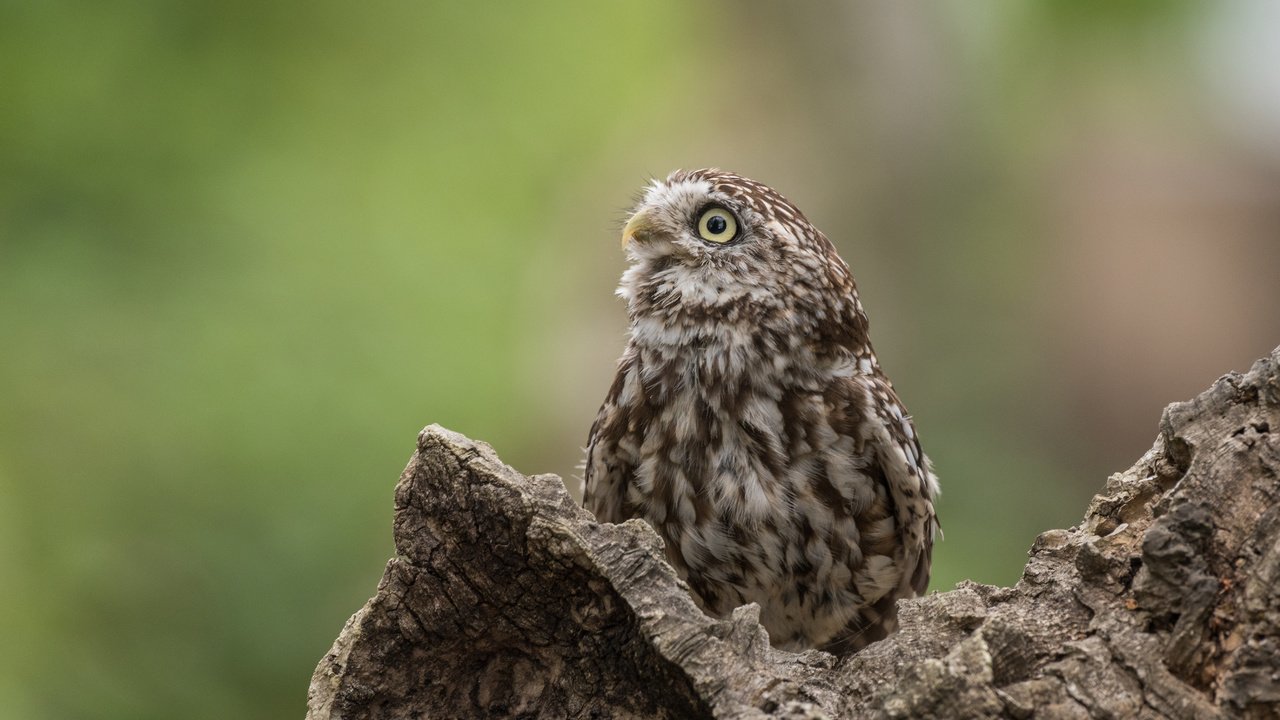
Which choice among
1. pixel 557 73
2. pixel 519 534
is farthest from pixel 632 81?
pixel 519 534

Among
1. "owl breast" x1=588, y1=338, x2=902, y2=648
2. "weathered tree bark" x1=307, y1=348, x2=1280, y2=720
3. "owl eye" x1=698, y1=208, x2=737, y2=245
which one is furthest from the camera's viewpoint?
"owl eye" x1=698, y1=208, x2=737, y2=245

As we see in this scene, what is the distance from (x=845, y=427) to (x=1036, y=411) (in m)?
5.60

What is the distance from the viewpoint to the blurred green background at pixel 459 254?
16.7 ft

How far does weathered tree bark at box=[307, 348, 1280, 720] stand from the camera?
176 cm

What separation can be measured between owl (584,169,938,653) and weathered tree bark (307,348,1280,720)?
80cm

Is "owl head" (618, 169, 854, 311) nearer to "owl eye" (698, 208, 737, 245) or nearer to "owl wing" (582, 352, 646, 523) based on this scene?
"owl eye" (698, 208, 737, 245)

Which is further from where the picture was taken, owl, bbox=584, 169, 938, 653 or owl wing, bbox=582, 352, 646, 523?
owl wing, bbox=582, 352, 646, 523

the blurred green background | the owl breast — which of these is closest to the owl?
the owl breast

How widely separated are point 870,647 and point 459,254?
16.2ft

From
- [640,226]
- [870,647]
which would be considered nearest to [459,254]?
A: [640,226]

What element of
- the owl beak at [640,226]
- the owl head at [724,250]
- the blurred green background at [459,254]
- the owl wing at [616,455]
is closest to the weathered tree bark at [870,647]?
the owl wing at [616,455]

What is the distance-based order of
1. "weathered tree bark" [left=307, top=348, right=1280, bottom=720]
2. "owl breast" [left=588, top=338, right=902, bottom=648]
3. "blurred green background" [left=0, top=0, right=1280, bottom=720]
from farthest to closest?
"blurred green background" [left=0, top=0, right=1280, bottom=720]
"owl breast" [left=588, top=338, right=902, bottom=648]
"weathered tree bark" [left=307, top=348, right=1280, bottom=720]

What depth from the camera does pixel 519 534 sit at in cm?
201

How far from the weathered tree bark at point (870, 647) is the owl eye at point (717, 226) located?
1258 mm
